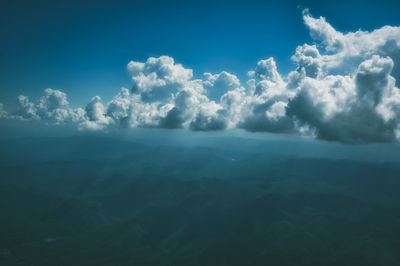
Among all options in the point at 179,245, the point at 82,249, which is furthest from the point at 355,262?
the point at 82,249

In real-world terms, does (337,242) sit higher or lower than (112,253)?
higher

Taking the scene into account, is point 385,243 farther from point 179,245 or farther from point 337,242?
point 179,245

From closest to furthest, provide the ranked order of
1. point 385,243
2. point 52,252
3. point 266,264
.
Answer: point 266,264, point 52,252, point 385,243

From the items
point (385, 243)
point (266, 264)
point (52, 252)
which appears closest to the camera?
point (266, 264)

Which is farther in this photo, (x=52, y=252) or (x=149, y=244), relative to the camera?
(x=149, y=244)

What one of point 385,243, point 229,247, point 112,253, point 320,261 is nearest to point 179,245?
point 229,247

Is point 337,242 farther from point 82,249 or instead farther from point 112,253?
point 82,249

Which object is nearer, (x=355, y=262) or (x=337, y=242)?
(x=355, y=262)

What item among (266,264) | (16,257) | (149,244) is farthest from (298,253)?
(16,257)

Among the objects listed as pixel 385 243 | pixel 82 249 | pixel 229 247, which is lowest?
pixel 82 249
